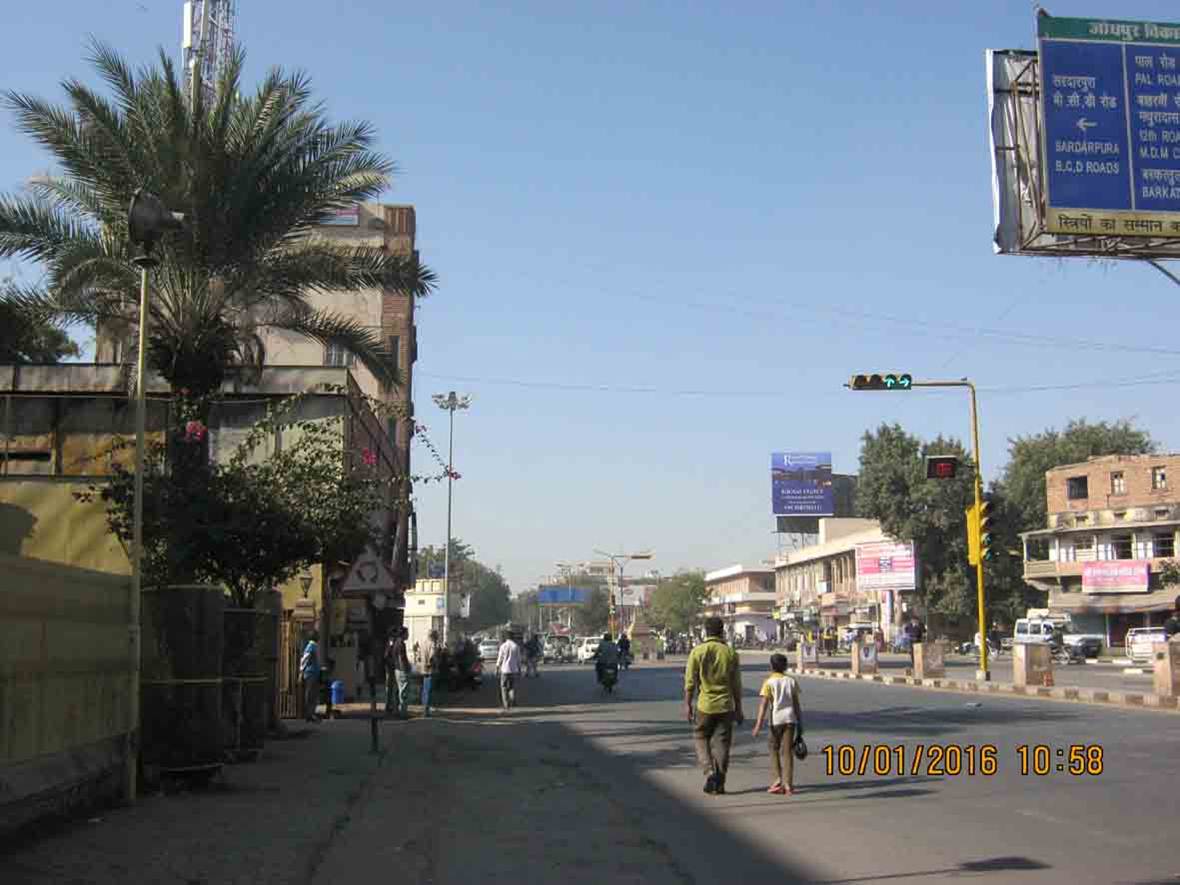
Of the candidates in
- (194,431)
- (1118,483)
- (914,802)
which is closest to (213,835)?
(914,802)

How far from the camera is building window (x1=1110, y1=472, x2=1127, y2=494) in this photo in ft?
223

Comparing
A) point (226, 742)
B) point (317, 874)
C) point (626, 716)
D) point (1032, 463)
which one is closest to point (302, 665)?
point (626, 716)

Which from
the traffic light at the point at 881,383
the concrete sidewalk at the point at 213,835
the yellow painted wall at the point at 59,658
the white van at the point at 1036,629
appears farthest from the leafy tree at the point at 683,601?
the yellow painted wall at the point at 59,658

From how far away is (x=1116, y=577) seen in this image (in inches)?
2547

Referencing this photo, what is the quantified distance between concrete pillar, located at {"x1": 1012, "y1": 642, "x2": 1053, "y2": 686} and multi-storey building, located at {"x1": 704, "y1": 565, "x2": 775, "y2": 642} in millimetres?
82988

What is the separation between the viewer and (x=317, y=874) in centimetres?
885

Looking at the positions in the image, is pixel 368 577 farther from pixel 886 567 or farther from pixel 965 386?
pixel 886 567

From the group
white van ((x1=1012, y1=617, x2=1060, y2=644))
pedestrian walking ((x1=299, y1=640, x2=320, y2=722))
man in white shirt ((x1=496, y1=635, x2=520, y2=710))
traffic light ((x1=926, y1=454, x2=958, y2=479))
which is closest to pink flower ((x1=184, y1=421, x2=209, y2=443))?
pedestrian walking ((x1=299, y1=640, x2=320, y2=722))

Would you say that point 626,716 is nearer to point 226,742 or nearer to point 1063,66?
point 226,742

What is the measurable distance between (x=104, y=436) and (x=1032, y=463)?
73.7 meters

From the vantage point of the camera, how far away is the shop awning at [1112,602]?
6169 cm

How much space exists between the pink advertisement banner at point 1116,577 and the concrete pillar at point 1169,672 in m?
41.3

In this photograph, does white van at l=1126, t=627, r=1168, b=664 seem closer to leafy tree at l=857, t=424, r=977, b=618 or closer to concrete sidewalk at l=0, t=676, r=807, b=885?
leafy tree at l=857, t=424, r=977, b=618

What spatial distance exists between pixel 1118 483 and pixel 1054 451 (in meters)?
20.7
